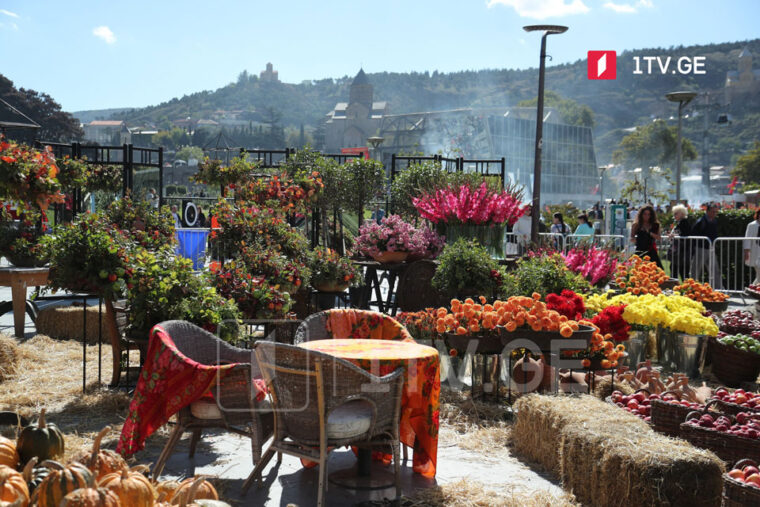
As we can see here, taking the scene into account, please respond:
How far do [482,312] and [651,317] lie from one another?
2241 mm

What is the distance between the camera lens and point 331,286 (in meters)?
8.17

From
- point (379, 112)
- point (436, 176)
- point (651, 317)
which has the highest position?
point (379, 112)

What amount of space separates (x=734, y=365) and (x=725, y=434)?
118 inches

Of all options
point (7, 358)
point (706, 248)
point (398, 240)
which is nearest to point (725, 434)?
point (398, 240)

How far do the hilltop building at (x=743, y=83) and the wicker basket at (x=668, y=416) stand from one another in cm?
14900

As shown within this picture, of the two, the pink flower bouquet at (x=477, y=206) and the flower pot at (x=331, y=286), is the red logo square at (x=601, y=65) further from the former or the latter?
the flower pot at (x=331, y=286)

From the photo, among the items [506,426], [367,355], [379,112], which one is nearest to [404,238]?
[506,426]

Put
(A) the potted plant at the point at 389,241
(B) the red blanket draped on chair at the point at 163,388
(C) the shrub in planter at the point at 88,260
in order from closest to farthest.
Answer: (B) the red blanket draped on chair at the point at 163,388
(C) the shrub in planter at the point at 88,260
(A) the potted plant at the point at 389,241

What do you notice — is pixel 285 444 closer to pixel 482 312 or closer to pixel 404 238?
pixel 482 312

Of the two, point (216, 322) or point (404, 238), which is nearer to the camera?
point (216, 322)

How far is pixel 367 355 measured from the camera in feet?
12.9

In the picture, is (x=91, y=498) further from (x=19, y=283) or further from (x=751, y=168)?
(x=751, y=168)

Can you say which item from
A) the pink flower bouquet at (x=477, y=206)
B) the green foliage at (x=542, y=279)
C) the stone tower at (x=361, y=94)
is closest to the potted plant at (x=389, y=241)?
the pink flower bouquet at (x=477, y=206)

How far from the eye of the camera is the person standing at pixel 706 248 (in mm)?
13055
